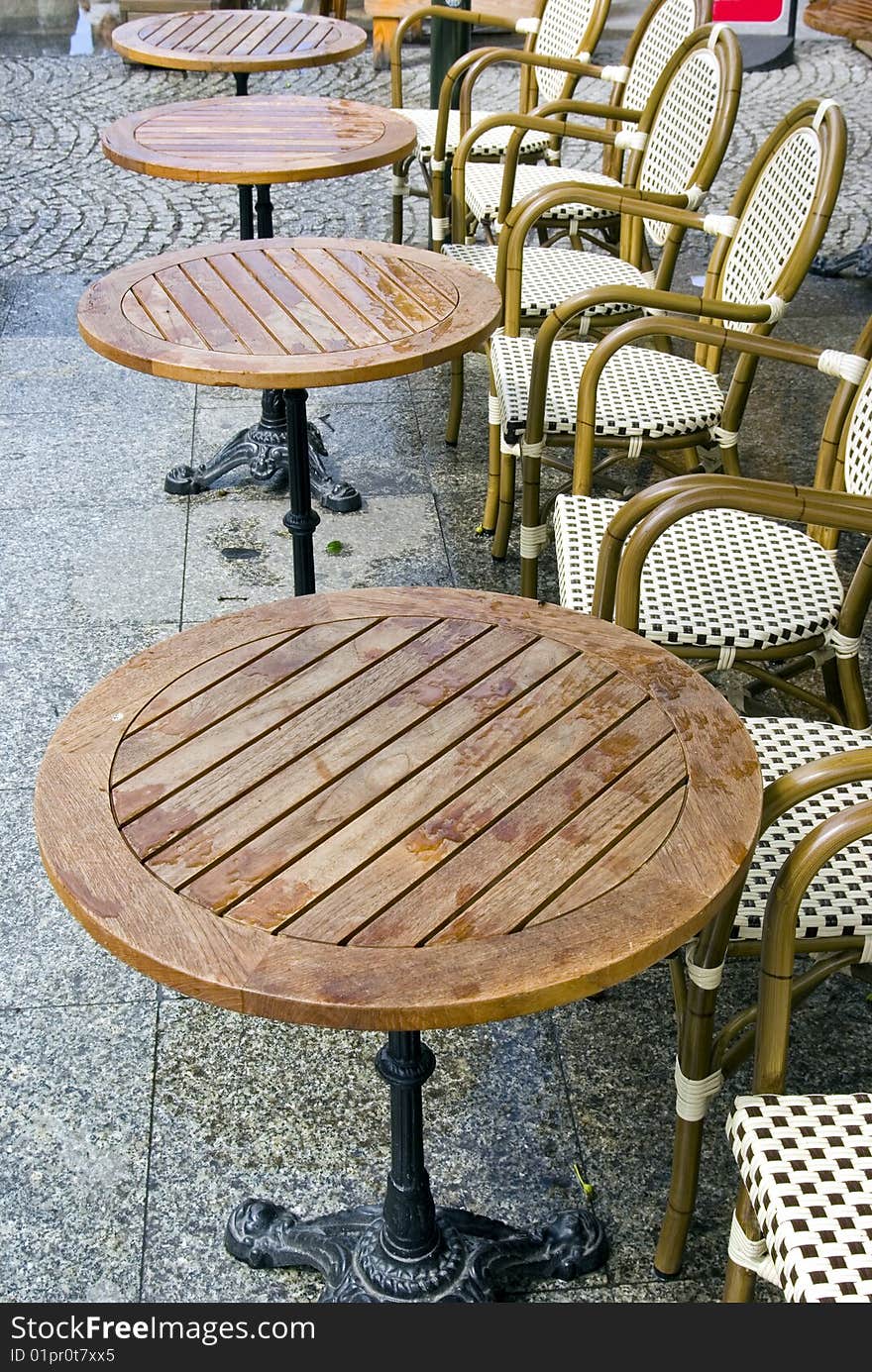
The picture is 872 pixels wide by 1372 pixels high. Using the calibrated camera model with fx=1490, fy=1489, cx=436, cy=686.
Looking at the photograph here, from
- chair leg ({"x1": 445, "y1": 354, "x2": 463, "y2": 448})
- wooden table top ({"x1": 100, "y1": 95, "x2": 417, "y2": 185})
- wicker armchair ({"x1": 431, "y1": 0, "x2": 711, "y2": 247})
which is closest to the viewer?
wooden table top ({"x1": 100, "y1": 95, "x2": 417, "y2": 185})

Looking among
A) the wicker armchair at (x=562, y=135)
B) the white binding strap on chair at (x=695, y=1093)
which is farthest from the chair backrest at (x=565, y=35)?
→ the white binding strap on chair at (x=695, y=1093)

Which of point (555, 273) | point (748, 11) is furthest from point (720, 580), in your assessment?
point (748, 11)

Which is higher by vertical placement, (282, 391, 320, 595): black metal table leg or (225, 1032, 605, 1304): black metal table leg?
(282, 391, 320, 595): black metal table leg

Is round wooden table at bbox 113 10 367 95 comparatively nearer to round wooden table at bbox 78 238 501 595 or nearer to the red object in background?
round wooden table at bbox 78 238 501 595

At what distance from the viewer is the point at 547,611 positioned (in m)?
2.02

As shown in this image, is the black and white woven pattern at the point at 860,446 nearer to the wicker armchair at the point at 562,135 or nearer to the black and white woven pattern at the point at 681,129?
the black and white woven pattern at the point at 681,129

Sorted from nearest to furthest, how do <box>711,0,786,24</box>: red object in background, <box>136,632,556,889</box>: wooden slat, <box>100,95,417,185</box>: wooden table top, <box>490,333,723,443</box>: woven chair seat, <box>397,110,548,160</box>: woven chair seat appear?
<box>136,632,556,889</box>: wooden slat → <box>490,333,723,443</box>: woven chair seat → <box>100,95,417,185</box>: wooden table top → <box>397,110,548,160</box>: woven chair seat → <box>711,0,786,24</box>: red object in background

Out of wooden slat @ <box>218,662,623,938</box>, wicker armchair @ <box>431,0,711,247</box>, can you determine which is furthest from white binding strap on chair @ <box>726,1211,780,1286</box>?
wicker armchair @ <box>431,0,711,247</box>

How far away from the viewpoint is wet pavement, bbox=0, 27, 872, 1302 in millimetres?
2172

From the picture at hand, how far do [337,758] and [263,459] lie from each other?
278cm

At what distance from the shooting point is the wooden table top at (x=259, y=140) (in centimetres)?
368

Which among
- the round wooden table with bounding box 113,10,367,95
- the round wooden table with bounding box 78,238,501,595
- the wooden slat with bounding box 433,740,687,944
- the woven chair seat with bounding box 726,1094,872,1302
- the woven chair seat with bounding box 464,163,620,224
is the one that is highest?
the round wooden table with bounding box 113,10,367,95

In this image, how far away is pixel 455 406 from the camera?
443cm

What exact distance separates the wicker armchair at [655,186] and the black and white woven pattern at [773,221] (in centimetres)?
25
